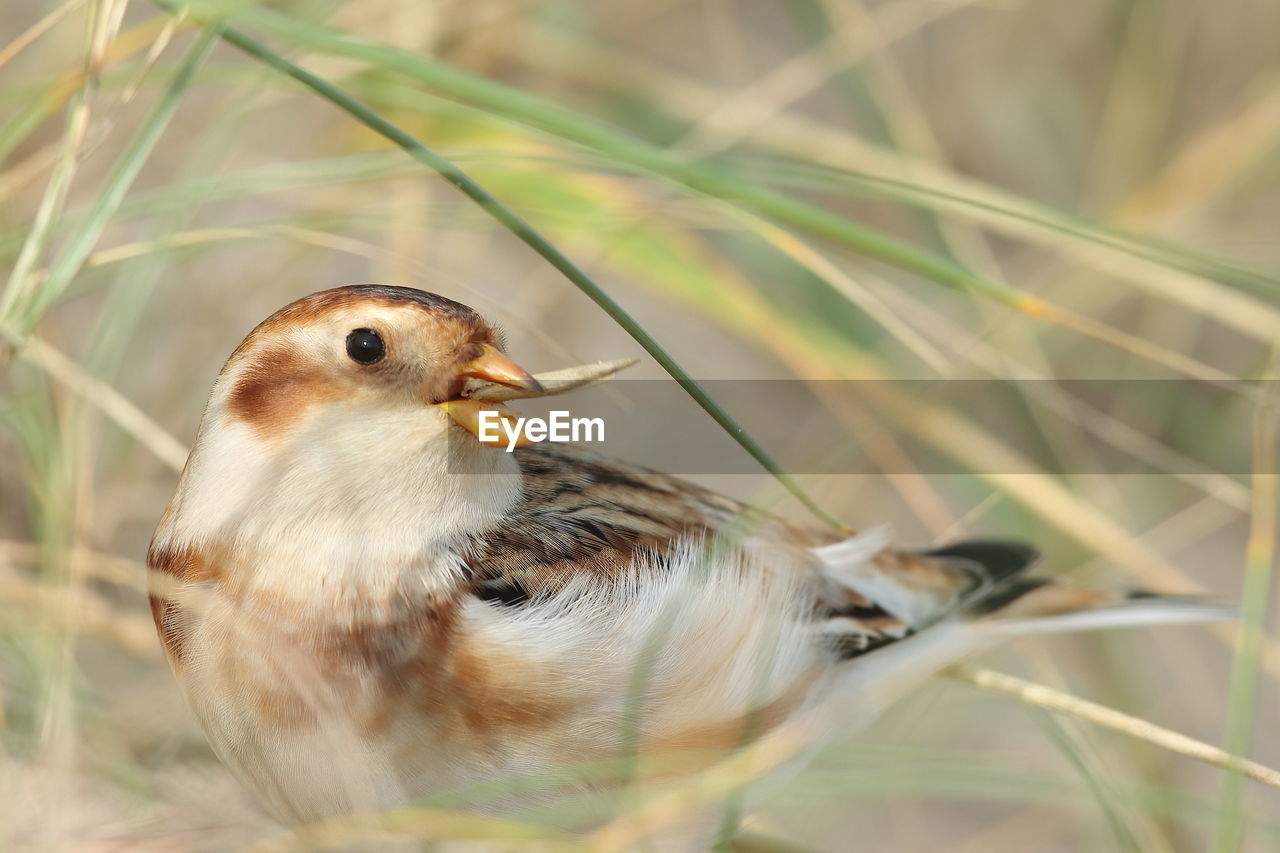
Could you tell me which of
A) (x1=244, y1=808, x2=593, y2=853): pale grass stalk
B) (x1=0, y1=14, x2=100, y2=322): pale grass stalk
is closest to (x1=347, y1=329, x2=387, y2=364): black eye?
(x1=0, y1=14, x2=100, y2=322): pale grass stalk

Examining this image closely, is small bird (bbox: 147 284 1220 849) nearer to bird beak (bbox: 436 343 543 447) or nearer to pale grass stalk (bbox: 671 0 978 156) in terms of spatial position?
bird beak (bbox: 436 343 543 447)

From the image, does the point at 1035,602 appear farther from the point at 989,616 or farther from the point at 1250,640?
the point at 1250,640

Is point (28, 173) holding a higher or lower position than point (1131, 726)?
higher

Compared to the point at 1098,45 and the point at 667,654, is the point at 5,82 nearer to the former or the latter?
the point at 667,654

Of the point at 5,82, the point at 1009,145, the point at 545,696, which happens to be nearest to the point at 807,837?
the point at 545,696

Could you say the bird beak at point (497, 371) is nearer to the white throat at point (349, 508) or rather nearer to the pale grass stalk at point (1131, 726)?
the white throat at point (349, 508)

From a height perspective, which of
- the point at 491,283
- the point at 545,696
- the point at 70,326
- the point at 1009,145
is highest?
the point at 1009,145

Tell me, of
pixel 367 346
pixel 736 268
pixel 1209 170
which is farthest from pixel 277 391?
pixel 1209 170
